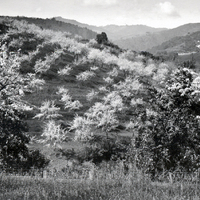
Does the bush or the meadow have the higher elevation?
the meadow

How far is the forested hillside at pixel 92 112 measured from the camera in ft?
40.9

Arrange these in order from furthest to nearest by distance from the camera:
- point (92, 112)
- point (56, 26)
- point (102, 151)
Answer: point (56, 26) < point (92, 112) < point (102, 151)

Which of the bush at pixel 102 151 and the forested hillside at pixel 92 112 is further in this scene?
the bush at pixel 102 151

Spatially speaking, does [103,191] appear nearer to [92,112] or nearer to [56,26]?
[92,112]

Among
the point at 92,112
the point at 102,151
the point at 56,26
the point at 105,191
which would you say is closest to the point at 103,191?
the point at 105,191

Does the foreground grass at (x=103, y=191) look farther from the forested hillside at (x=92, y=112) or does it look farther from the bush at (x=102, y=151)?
the bush at (x=102, y=151)

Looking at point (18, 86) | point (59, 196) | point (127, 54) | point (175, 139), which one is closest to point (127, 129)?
point (175, 139)

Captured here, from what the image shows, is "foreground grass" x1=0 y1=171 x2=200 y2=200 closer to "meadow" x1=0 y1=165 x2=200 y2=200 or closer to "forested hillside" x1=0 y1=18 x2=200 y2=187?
"meadow" x1=0 y1=165 x2=200 y2=200

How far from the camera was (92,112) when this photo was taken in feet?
93.1

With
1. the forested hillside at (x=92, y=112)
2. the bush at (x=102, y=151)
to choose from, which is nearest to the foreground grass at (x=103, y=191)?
the forested hillside at (x=92, y=112)

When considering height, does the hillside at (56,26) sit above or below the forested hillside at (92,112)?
above

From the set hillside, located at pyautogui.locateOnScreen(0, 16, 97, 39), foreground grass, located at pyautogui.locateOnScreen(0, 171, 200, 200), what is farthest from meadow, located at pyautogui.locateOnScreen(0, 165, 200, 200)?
hillside, located at pyautogui.locateOnScreen(0, 16, 97, 39)

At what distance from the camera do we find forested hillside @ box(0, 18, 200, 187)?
1245 centimetres

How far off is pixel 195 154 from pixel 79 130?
13103 mm
